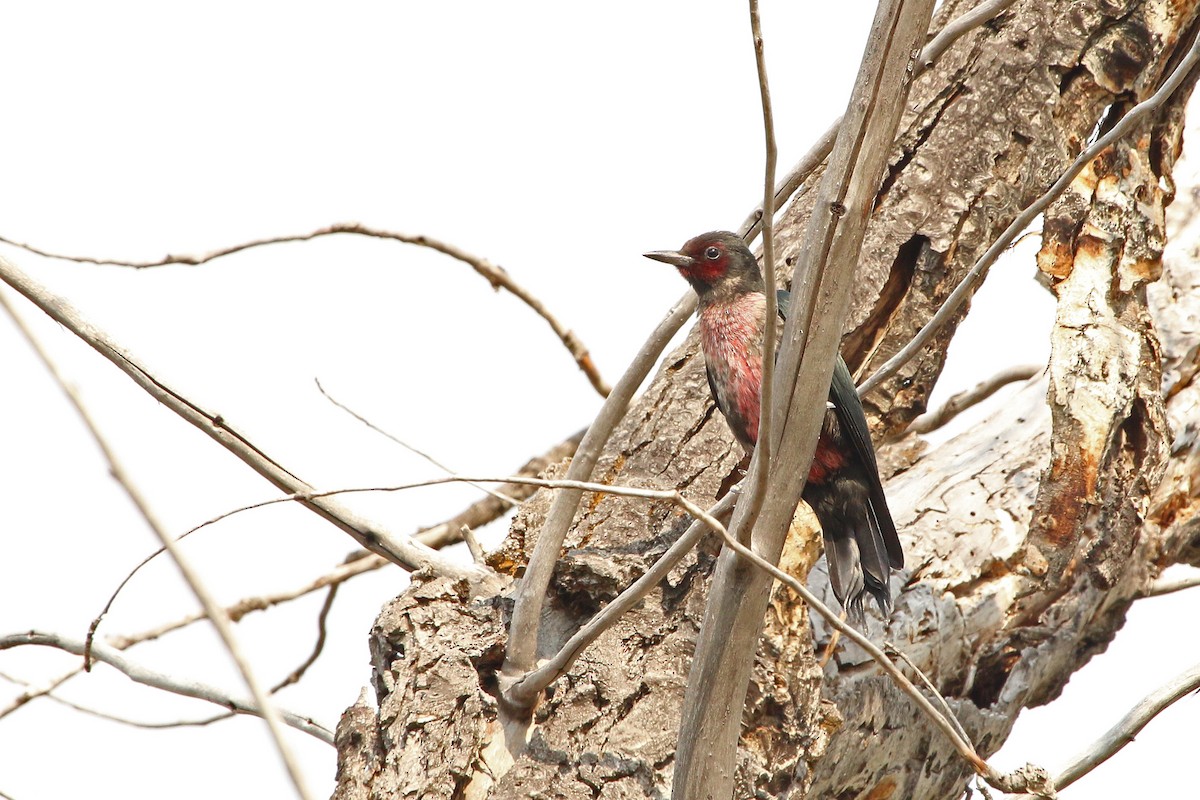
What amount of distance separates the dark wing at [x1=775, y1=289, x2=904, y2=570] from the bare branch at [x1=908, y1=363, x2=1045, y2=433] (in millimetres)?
1596

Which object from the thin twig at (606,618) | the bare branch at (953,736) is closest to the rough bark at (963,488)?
the thin twig at (606,618)

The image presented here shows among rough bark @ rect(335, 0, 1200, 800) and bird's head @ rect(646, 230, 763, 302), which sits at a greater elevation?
bird's head @ rect(646, 230, 763, 302)

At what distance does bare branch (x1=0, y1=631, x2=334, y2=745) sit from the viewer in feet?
9.73

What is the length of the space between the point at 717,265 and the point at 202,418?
1.94 meters

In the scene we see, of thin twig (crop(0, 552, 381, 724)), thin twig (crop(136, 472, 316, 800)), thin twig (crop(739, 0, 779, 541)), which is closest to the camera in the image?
thin twig (crop(136, 472, 316, 800))

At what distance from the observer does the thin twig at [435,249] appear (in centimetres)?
292

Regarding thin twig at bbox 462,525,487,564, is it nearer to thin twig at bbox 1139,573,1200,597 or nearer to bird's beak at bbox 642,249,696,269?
bird's beak at bbox 642,249,696,269

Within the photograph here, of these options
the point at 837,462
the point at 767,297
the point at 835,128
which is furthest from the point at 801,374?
the point at 837,462

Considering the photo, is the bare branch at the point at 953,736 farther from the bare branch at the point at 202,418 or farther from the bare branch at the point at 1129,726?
the bare branch at the point at 202,418

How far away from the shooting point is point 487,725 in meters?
2.72

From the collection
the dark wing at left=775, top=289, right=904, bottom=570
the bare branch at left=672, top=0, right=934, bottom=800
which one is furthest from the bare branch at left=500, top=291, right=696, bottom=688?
the bare branch at left=672, top=0, right=934, bottom=800

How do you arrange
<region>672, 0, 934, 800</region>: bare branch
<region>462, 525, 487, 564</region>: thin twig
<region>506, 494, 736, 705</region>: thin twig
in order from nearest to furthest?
<region>672, 0, 934, 800</region>: bare branch
<region>506, 494, 736, 705</region>: thin twig
<region>462, 525, 487, 564</region>: thin twig

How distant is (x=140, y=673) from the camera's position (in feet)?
9.74

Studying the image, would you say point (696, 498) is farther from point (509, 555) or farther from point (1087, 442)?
point (1087, 442)
